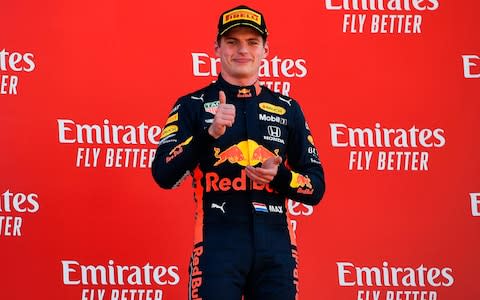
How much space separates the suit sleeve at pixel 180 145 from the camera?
238 centimetres

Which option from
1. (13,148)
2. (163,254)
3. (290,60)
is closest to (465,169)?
(290,60)

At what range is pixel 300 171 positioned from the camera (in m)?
2.64

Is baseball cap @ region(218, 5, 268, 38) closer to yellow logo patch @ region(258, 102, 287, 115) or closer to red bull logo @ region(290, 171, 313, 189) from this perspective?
yellow logo patch @ region(258, 102, 287, 115)

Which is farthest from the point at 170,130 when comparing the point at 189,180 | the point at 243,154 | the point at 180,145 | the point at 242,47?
the point at 189,180

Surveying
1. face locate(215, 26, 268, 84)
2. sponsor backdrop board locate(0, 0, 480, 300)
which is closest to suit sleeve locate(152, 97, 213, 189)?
face locate(215, 26, 268, 84)

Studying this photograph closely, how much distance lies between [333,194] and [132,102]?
1.03 meters

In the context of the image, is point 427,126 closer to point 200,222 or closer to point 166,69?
point 166,69

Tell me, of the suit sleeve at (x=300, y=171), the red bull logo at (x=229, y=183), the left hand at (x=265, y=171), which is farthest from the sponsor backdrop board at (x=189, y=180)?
the left hand at (x=265, y=171)

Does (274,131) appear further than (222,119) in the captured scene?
Yes

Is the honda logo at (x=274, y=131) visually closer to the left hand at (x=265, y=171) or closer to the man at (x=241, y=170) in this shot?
the man at (x=241, y=170)

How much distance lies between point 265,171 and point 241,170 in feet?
0.61

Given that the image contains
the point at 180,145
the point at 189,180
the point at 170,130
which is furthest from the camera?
the point at 189,180

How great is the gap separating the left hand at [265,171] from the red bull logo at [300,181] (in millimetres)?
122

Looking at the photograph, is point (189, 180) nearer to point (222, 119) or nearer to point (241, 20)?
point (241, 20)
